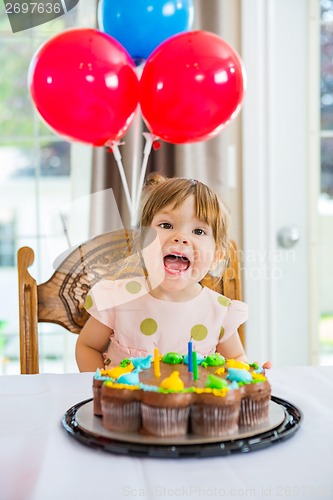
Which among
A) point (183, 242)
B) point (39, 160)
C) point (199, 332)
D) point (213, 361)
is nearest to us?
point (213, 361)

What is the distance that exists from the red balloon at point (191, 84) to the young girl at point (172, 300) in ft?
0.84

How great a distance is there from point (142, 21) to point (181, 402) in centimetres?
125

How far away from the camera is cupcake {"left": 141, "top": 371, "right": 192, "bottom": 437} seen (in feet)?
2.56

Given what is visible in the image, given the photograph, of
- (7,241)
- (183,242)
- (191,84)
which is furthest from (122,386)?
(7,241)

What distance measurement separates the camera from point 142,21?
68.6 inches

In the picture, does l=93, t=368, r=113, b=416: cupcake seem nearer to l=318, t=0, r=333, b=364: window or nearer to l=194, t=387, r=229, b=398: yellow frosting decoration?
l=194, t=387, r=229, b=398: yellow frosting decoration

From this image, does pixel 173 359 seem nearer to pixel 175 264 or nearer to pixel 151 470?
pixel 151 470

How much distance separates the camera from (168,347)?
4.59 ft

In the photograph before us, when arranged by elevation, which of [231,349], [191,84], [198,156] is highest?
[191,84]

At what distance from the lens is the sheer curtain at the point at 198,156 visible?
2221mm

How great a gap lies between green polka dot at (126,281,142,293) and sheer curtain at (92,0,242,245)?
2.41ft

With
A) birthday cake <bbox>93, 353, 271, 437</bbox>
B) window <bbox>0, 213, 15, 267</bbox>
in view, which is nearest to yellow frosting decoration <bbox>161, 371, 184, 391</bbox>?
birthday cake <bbox>93, 353, 271, 437</bbox>

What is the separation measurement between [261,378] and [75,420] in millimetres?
259

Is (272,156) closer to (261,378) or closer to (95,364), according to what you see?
(95,364)
